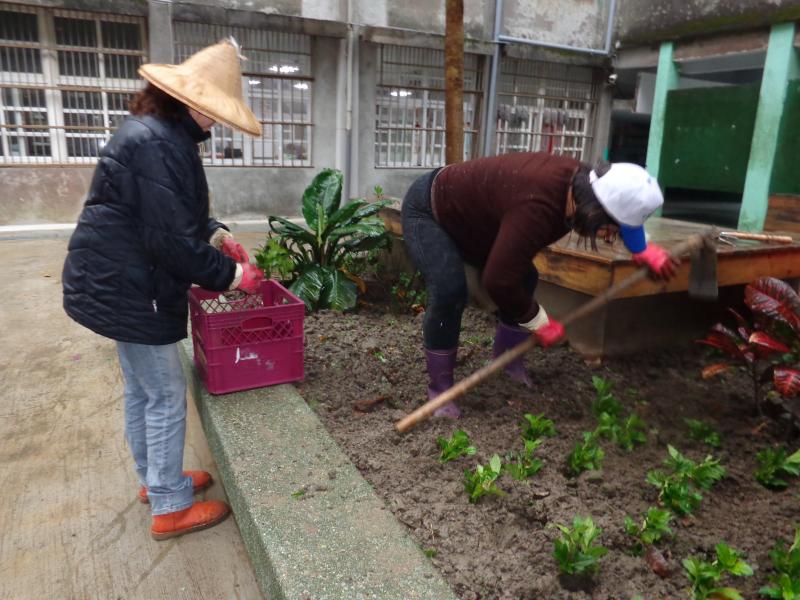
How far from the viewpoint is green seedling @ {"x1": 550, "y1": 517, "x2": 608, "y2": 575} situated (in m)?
1.74

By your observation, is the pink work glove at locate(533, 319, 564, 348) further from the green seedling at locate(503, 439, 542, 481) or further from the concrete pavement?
the concrete pavement

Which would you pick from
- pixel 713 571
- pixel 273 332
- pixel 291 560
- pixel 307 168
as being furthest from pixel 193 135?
pixel 307 168

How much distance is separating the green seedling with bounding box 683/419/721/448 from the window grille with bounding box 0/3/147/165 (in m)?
8.04

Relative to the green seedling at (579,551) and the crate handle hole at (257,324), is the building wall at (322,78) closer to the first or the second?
the crate handle hole at (257,324)

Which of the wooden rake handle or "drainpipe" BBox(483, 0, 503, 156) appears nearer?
the wooden rake handle

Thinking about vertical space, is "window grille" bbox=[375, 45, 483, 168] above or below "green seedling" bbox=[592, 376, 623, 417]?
above

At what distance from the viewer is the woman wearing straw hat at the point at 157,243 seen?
6.30 ft

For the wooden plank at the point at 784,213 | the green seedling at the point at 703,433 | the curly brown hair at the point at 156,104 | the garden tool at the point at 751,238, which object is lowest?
the green seedling at the point at 703,433

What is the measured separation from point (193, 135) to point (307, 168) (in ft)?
25.2

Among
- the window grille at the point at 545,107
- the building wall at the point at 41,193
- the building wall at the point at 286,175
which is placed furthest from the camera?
the window grille at the point at 545,107

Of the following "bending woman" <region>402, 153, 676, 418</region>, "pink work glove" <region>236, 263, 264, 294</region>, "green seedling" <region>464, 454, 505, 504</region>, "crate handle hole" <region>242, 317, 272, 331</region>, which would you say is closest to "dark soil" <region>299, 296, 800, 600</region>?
"green seedling" <region>464, 454, 505, 504</region>

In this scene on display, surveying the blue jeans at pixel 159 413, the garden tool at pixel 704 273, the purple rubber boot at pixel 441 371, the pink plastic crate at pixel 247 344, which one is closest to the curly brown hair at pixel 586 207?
the garden tool at pixel 704 273

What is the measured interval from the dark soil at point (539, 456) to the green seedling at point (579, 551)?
0.14ft

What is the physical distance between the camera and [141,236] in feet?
6.52
